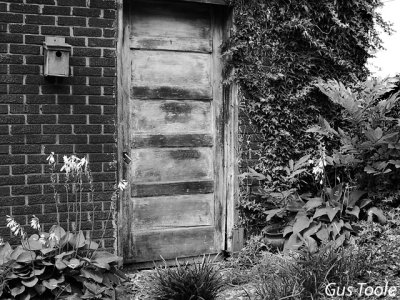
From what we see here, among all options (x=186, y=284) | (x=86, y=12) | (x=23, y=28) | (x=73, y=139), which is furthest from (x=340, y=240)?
(x=23, y=28)

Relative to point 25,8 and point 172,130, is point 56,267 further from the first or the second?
point 25,8

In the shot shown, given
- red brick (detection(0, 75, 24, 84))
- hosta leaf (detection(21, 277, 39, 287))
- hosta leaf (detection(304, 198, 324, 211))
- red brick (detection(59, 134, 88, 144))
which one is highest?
red brick (detection(0, 75, 24, 84))

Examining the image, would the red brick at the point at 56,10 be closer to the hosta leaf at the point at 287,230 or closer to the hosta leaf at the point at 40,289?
the hosta leaf at the point at 40,289

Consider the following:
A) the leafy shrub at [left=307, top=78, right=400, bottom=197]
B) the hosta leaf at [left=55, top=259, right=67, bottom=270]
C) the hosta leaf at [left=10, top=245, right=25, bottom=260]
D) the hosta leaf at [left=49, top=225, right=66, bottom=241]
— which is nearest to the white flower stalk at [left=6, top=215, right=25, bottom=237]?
the hosta leaf at [left=10, top=245, right=25, bottom=260]

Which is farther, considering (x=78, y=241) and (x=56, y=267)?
(x=78, y=241)

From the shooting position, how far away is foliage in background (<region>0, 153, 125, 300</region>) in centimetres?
371

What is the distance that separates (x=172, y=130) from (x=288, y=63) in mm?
1506

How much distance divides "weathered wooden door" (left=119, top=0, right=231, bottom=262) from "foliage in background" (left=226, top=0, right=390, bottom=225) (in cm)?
29

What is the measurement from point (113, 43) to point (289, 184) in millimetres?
2408

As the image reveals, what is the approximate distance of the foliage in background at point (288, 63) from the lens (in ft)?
17.1

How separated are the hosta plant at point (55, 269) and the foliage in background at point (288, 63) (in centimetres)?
179

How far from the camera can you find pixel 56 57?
13.9 ft

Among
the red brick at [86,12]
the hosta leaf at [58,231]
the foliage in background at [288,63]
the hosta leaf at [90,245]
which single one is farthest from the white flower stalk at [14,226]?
the foliage in background at [288,63]

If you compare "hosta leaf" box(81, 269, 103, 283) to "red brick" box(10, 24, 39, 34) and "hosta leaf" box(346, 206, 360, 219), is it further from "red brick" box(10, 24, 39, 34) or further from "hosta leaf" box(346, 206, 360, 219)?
"hosta leaf" box(346, 206, 360, 219)
